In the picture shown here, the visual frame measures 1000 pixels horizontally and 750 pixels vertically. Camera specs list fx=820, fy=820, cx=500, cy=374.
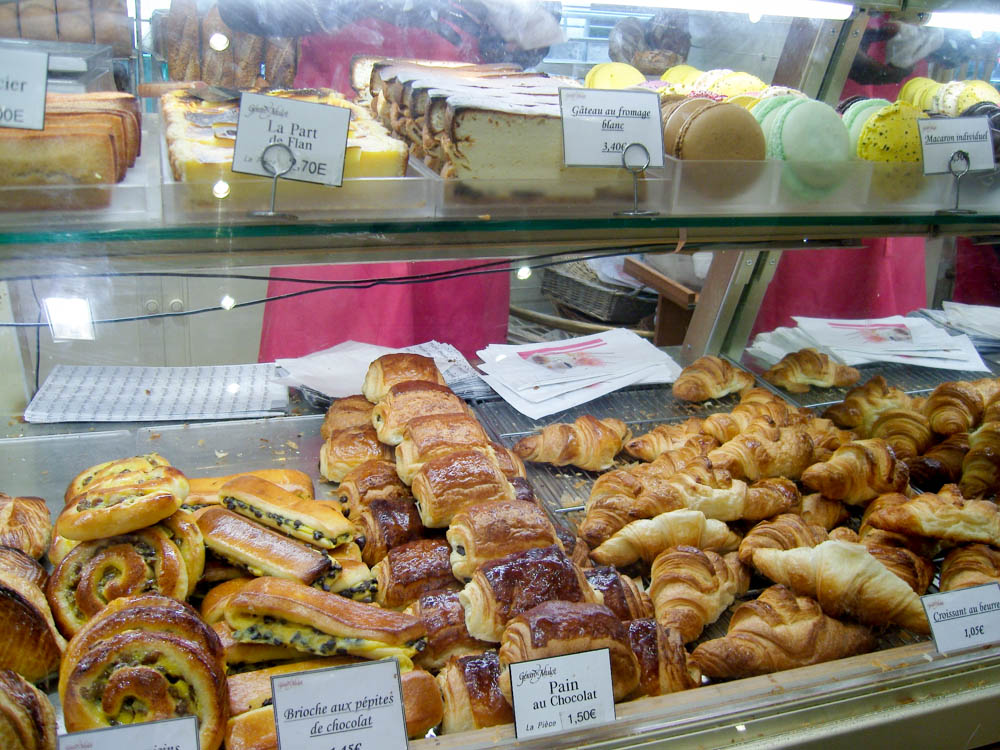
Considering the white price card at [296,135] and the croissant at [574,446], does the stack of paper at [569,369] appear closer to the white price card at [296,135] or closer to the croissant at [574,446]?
the croissant at [574,446]

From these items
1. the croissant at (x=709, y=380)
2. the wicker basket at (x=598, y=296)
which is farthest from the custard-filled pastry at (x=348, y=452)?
the wicker basket at (x=598, y=296)

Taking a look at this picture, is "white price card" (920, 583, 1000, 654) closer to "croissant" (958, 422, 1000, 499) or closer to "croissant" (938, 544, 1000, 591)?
"croissant" (938, 544, 1000, 591)

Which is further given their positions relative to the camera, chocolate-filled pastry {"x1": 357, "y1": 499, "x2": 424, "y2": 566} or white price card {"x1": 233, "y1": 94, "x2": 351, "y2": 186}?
chocolate-filled pastry {"x1": 357, "y1": 499, "x2": 424, "y2": 566}

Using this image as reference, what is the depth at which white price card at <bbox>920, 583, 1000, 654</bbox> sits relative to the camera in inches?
54.2

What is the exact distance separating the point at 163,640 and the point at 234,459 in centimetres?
80

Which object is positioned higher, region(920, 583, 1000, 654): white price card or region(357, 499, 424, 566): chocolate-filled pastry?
region(357, 499, 424, 566): chocolate-filled pastry

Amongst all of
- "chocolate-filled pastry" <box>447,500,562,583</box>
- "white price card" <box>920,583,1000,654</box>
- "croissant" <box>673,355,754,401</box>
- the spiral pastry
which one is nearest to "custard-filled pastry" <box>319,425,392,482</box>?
"chocolate-filled pastry" <box>447,500,562,583</box>

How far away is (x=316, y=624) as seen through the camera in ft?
3.73

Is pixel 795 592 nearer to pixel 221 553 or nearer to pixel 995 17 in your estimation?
pixel 221 553

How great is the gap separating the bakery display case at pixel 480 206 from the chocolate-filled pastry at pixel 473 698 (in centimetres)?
1

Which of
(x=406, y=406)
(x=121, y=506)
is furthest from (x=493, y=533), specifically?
(x=121, y=506)

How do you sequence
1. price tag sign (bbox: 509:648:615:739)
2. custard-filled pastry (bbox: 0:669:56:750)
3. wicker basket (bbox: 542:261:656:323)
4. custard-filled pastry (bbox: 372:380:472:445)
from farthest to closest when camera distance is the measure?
wicker basket (bbox: 542:261:656:323) → custard-filled pastry (bbox: 372:380:472:445) → price tag sign (bbox: 509:648:615:739) → custard-filled pastry (bbox: 0:669:56:750)

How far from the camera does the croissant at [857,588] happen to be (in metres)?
1.38

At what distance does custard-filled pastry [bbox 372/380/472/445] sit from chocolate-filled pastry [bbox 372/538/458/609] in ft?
1.09
